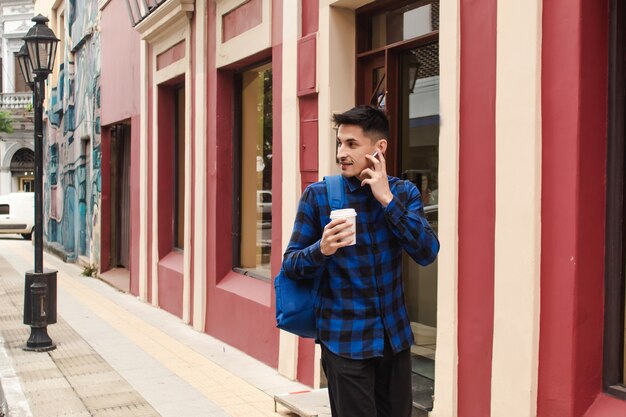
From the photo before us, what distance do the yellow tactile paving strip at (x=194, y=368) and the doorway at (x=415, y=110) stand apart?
1354mm

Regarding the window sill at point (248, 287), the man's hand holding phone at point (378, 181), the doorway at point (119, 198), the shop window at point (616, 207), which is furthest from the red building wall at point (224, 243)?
the doorway at point (119, 198)

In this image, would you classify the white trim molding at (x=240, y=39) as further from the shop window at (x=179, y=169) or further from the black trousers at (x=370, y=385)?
the black trousers at (x=370, y=385)

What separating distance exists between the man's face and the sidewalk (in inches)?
129

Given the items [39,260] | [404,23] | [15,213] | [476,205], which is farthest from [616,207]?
[15,213]

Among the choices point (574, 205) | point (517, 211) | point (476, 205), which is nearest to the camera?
point (574, 205)

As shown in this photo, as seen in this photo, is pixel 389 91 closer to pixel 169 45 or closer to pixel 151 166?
pixel 169 45

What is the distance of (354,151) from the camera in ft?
10.5

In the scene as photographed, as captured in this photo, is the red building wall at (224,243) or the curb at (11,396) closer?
the curb at (11,396)

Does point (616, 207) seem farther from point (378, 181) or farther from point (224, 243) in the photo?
point (224, 243)

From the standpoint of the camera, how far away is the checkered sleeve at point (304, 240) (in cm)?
320

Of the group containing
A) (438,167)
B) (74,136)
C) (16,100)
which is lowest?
(438,167)

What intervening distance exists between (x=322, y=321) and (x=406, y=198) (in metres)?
0.63

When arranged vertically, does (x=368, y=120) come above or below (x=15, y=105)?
below

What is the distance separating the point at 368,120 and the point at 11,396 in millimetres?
4563
